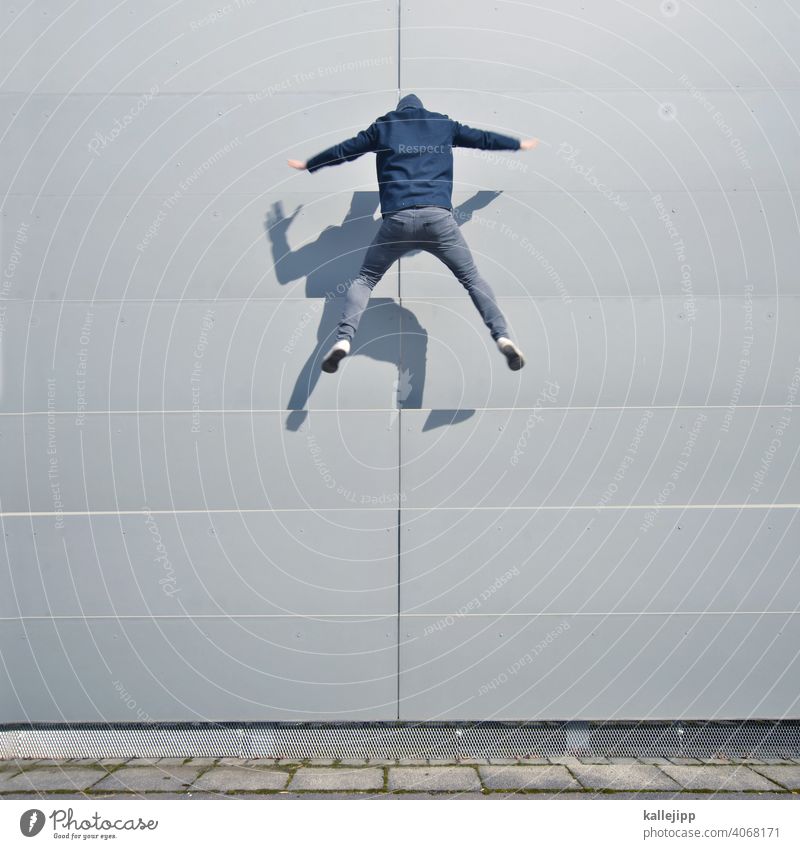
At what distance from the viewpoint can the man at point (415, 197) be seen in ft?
14.6

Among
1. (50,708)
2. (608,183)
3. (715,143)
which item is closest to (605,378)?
(608,183)

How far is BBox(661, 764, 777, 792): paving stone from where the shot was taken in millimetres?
4391

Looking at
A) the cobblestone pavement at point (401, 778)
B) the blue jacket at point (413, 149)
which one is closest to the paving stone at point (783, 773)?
the cobblestone pavement at point (401, 778)

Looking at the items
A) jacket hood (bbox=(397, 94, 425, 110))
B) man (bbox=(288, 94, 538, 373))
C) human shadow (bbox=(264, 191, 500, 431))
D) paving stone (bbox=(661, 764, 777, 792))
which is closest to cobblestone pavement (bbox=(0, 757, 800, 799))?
paving stone (bbox=(661, 764, 777, 792))

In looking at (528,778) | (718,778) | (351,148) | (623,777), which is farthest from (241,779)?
(351,148)

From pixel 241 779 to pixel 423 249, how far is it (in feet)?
10.7

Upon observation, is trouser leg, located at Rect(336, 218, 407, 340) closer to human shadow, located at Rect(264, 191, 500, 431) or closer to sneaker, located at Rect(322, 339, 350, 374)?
sneaker, located at Rect(322, 339, 350, 374)

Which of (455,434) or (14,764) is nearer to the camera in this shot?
(14,764)

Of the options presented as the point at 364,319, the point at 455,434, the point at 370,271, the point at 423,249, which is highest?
the point at 423,249

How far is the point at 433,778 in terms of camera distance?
448cm

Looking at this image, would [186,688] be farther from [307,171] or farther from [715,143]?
[715,143]

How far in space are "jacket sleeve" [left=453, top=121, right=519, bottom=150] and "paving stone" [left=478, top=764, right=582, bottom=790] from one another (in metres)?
3.65

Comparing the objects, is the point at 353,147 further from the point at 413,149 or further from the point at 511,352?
the point at 511,352

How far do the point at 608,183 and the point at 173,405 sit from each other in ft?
10.2
